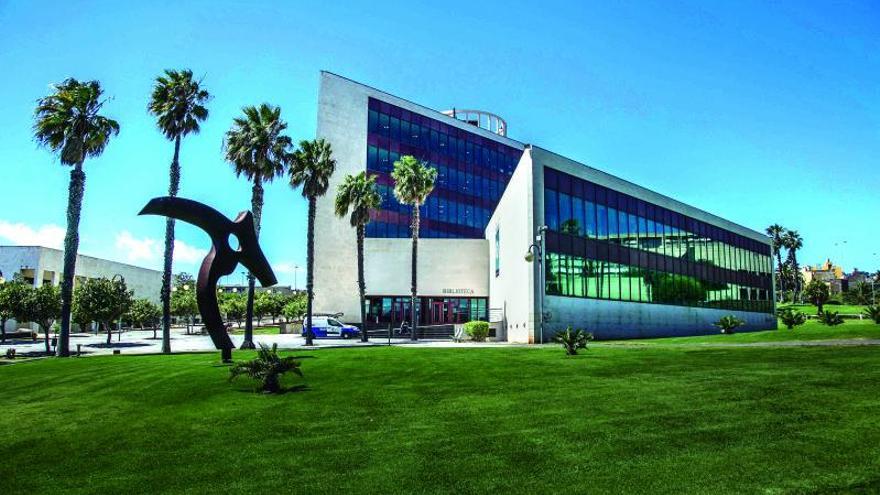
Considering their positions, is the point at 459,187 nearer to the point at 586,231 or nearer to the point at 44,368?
the point at 586,231

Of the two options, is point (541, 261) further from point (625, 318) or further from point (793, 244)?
point (793, 244)

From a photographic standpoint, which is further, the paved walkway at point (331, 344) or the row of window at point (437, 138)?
the row of window at point (437, 138)

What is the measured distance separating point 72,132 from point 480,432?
110 feet

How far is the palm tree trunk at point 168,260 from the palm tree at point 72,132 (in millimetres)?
4203

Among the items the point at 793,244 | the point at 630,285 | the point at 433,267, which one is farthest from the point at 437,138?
the point at 793,244

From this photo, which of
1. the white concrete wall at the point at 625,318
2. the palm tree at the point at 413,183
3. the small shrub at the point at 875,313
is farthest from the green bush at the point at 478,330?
the small shrub at the point at 875,313

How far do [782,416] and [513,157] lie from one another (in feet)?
245

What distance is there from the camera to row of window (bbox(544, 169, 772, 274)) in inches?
1403

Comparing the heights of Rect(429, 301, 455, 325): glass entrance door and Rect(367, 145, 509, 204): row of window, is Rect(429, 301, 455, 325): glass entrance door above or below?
below

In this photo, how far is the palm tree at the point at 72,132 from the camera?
31.7 meters

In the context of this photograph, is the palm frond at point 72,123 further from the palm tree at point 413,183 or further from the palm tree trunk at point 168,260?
the palm tree at point 413,183

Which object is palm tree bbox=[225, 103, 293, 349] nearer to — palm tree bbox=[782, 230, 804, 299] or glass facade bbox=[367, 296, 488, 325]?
glass facade bbox=[367, 296, 488, 325]

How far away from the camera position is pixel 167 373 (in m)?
18.6

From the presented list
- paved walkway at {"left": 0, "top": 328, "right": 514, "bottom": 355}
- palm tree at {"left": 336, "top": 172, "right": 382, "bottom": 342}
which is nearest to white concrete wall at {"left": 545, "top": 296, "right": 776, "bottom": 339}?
paved walkway at {"left": 0, "top": 328, "right": 514, "bottom": 355}
